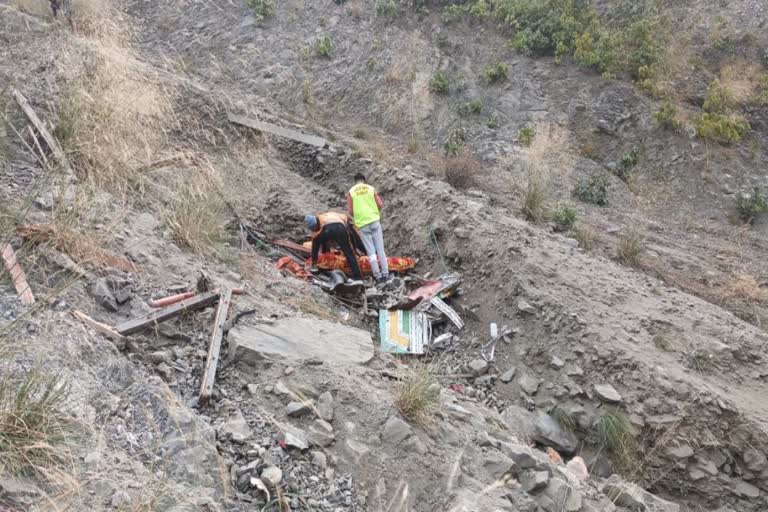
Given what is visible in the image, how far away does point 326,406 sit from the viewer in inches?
136

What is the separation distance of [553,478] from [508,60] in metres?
9.58

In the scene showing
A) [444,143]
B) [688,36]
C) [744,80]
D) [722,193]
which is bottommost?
[722,193]

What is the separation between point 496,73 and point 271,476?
9.82 meters

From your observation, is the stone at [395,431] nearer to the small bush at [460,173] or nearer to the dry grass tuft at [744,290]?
the dry grass tuft at [744,290]

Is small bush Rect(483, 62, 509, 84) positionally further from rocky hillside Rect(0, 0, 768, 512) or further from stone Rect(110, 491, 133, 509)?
stone Rect(110, 491, 133, 509)

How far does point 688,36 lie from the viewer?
1108 centimetres

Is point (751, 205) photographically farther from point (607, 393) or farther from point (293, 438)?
point (293, 438)

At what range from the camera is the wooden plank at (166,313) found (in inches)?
146

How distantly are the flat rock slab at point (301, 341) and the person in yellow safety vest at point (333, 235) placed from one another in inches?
83.7

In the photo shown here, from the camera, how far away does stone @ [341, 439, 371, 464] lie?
3.20m

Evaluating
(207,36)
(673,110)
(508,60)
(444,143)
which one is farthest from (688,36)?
(207,36)

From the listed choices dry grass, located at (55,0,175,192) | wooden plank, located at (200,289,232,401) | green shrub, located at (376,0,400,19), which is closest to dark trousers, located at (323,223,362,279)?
dry grass, located at (55,0,175,192)

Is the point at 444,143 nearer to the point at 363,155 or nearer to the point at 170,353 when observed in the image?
the point at 363,155

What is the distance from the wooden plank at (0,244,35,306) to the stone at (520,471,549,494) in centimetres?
321
